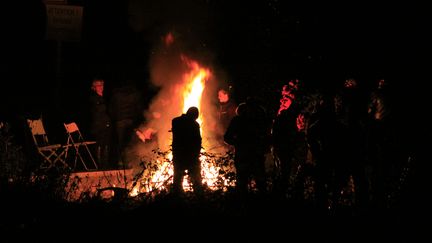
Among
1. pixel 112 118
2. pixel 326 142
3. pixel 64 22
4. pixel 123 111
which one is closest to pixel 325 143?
pixel 326 142

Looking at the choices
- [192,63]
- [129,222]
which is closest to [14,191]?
[129,222]

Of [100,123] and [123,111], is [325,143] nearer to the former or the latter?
[123,111]

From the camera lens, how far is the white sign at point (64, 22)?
12.1 metres

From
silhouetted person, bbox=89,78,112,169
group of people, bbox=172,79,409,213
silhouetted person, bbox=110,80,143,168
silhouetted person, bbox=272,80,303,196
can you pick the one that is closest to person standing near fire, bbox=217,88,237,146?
silhouetted person, bbox=110,80,143,168

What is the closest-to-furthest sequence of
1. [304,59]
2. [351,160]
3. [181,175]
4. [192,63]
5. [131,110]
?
[351,160] → [181,175] → [304,59] → [131,110] → [192,63]

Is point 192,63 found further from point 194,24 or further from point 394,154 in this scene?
point 394,154

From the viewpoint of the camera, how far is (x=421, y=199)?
7484 mm

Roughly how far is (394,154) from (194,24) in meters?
8.45

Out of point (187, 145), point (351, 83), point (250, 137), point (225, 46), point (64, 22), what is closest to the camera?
point (250, 137)

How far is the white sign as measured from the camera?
39.6 ft

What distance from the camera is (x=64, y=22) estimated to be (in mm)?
12172

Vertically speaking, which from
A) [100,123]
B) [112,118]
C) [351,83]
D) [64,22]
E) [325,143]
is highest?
[64,22]

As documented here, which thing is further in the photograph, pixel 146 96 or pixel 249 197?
pixel 146 96

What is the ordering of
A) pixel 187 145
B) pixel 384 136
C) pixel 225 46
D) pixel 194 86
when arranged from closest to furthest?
1. pixel 384 136
2. pixel 187 145
3. pixel 194 86
4. pixel 225 46
